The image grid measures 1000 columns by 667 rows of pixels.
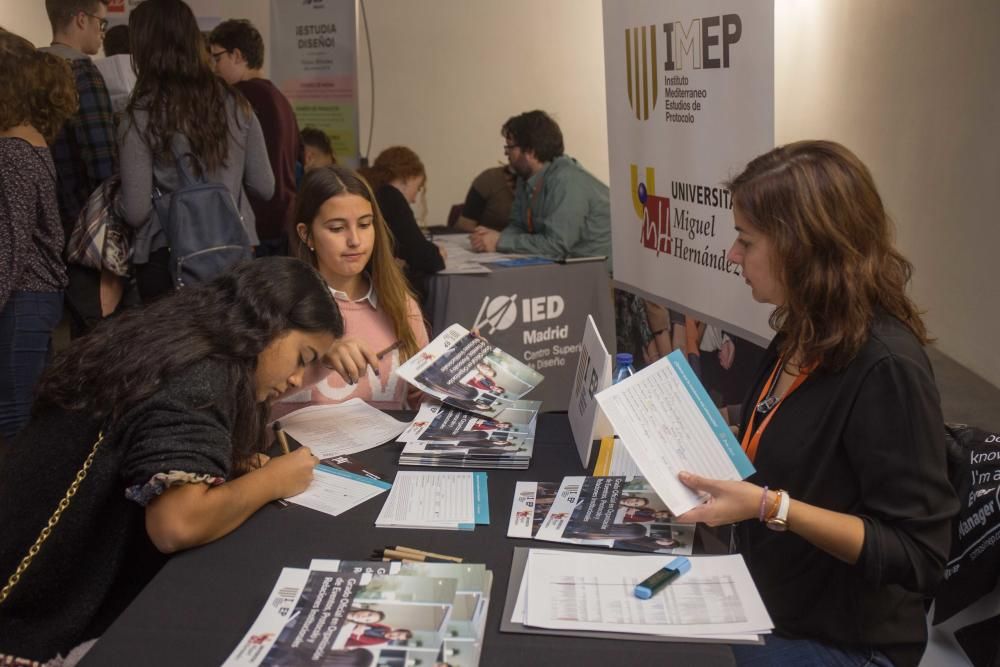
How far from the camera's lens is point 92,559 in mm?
1380

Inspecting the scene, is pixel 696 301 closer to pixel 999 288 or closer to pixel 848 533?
pixel 848 533

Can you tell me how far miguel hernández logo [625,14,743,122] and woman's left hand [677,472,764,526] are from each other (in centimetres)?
122

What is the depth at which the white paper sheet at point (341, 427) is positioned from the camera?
182 centimetres

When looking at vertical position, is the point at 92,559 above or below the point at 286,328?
below

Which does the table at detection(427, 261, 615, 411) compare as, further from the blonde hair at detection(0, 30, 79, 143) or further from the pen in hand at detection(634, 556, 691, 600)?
the pen in hand at detection(634, 556, 691, 600)

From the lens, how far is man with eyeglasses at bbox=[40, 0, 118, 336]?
3100mm

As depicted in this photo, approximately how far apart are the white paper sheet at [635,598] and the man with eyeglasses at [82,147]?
7.77 feet

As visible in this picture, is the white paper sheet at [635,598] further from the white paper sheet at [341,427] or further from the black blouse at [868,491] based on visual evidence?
the white paper sheet at [341,427]

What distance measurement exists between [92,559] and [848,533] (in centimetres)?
Result: 114

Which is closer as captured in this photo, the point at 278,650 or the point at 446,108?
the point at 278,650

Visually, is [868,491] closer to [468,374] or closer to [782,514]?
[782,514]

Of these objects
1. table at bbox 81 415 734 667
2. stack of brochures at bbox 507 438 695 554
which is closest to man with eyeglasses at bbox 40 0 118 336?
table at bbox 81 415 734 667

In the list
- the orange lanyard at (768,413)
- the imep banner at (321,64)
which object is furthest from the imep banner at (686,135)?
the imep banner at (321,64)

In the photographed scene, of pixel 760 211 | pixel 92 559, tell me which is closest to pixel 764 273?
pixel 760 211
